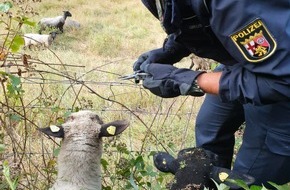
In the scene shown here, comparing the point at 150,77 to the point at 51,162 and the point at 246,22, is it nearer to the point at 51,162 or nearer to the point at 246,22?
the point at 246,22

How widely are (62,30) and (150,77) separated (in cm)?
1198

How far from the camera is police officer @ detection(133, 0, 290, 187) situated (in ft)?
7.08

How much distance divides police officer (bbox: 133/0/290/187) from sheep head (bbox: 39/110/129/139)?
38 cm

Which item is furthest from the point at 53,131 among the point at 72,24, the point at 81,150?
the point at 72,24

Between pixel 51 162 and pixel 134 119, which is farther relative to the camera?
pixel 134 119

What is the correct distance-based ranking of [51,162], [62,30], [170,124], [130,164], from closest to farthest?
[130,164]
[51,162]
[170,124]
[62,30]

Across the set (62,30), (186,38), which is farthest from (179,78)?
(62,30)

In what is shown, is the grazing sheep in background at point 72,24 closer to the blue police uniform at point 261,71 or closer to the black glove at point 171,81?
the black glove at point 171,81

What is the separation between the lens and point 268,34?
2166mm

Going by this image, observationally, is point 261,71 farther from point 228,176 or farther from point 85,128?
point 85,128

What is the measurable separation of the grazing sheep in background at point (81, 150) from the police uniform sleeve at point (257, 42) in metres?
1.01

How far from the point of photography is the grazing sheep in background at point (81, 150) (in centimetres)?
314

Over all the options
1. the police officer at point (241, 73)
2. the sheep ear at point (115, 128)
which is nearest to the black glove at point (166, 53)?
the police officer at point (241, 73)

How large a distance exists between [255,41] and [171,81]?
0.57m
